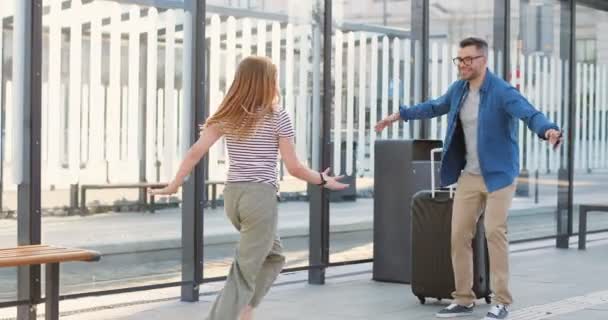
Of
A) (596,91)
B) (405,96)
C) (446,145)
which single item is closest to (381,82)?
(405,96)

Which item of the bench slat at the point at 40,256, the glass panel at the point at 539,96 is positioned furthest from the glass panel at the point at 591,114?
the bench slat at the point at 40,256

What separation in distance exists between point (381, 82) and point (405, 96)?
0.44m

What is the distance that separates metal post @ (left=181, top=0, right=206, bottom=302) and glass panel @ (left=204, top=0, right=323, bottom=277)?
0.18 meters

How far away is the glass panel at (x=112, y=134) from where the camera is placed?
23.1ft

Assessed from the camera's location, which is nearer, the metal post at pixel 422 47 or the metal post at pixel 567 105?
the metal post at pixel 422 47

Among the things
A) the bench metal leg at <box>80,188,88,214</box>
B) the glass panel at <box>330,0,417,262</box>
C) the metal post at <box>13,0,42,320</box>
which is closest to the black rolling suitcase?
the glass panel at <box>330,0,417,262</box>

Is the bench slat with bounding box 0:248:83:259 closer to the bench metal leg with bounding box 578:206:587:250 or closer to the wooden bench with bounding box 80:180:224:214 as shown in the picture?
the wooden bench with bounding box 80:180:224:214

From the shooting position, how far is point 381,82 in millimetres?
10008

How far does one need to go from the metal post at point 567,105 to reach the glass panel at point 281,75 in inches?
184

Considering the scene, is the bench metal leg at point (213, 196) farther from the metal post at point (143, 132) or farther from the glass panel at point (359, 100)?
the glass panel at point (359, 100)

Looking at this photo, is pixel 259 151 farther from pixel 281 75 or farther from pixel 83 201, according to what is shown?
pixel 281 75

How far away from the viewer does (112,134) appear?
744 cm

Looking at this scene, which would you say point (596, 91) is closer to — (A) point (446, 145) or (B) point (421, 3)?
(B) point (421, 3)

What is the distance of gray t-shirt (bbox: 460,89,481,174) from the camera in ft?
23.7
